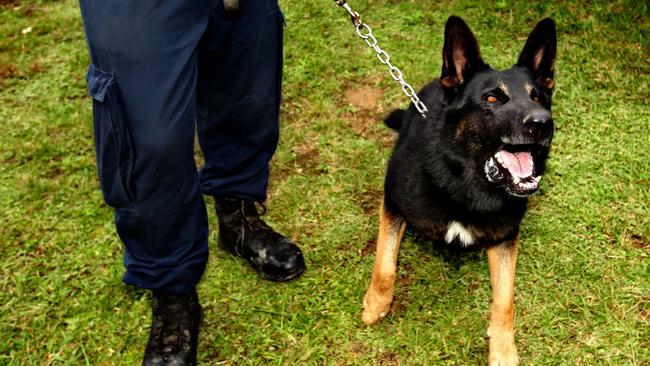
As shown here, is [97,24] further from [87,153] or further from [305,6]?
[305,6]

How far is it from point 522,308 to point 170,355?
69.2 inches

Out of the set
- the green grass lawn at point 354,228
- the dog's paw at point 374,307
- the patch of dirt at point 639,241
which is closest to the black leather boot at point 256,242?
the green grass lawn at point 354,228

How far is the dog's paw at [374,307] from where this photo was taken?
3131 mm

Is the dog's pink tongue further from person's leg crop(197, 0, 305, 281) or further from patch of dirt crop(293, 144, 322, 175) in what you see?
patch of dirt crop(293, 144, 322, 175)

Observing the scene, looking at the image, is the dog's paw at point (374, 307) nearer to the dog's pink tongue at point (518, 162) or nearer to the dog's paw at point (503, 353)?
the dog's paw at point (503, 353)

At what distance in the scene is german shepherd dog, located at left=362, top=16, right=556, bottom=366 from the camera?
2.79 m

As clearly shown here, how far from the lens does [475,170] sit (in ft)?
9.59

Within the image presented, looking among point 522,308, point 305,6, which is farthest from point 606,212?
point 305,6

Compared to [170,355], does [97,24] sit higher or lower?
higher

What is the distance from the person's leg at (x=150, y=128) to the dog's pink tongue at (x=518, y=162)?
1.36 meters

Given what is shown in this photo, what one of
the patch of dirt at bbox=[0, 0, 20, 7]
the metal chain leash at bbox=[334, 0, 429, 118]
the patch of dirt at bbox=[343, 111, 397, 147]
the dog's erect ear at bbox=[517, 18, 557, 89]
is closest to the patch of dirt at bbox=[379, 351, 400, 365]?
the metal chain leash at bbox=[334, 0, 429, 118]

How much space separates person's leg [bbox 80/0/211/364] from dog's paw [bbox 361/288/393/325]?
876 mm

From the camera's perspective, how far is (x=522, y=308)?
3225 mm

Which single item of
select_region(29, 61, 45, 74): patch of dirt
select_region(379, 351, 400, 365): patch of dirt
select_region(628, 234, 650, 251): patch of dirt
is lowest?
select_region(29, 61, 45, 74): patch of dirt
